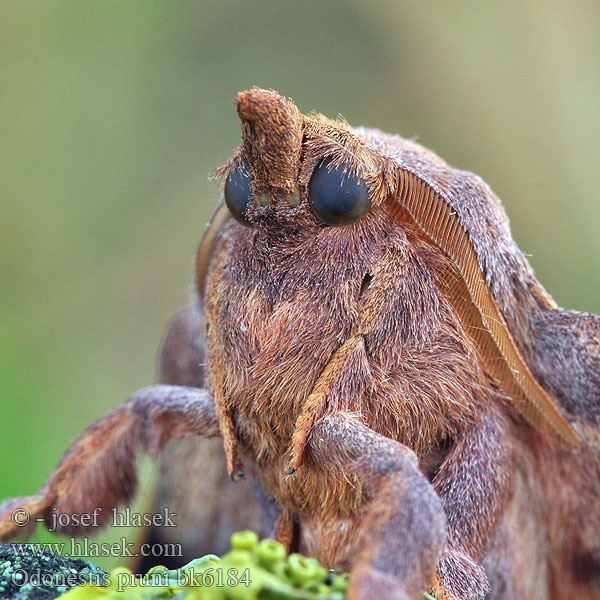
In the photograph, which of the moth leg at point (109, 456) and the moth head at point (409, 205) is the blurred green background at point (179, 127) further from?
the moth head at point (409, 205)

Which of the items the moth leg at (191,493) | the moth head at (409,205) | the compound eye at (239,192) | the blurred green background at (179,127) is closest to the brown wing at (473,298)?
the moth head at (409,205)

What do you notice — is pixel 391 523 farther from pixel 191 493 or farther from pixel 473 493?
pixel 191 493

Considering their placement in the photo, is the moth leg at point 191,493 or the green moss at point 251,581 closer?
the green moss at point 251,581

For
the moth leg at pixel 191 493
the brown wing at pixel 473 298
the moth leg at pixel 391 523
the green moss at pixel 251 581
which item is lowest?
the moth leg at pixel 191 493

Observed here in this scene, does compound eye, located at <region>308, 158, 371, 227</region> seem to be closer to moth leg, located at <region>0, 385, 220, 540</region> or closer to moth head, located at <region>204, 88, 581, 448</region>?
moth head, located at <region>204, 88, 581, 448</region>

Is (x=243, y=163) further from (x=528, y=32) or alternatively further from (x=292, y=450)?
(x=528, y=32)

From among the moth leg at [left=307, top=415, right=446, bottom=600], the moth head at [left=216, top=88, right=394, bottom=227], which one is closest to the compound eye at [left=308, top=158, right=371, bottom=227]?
the moth head at [left=216, top=88, right=394, bottom=227]

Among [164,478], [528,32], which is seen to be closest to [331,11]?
[528,32]
